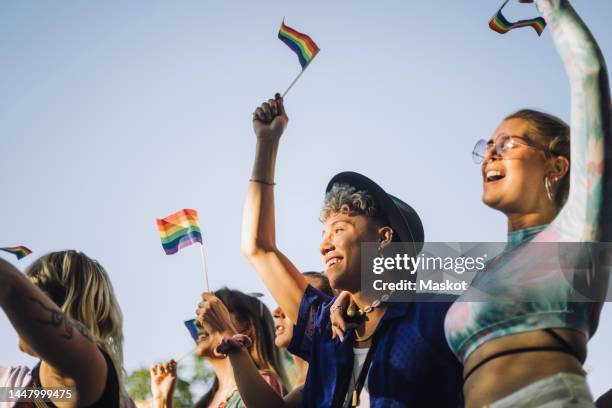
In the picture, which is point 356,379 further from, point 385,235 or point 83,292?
point 83,292

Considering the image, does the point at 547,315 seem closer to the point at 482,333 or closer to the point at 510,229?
the point at 482,333

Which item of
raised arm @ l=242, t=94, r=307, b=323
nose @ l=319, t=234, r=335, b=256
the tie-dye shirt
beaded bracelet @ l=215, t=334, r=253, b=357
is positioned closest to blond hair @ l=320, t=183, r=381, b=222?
nose @ l=319, t=234, r=335, b=256

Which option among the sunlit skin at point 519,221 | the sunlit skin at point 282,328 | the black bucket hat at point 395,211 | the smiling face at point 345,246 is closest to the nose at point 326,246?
the smiling face at point 345,246

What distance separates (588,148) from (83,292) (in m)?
2.23

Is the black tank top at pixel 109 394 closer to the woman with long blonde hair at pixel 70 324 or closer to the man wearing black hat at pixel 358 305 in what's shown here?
the woman with long blonde hair at pixel 70 324

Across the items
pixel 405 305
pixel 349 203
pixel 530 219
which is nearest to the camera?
pixel 530 219

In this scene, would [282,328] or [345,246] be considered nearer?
[345,246]

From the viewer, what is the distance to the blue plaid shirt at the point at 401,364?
10.8 feet

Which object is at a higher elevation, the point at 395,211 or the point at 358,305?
the point at 395,211

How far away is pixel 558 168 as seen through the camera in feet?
9.99

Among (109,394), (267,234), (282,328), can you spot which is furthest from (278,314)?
(109,394)

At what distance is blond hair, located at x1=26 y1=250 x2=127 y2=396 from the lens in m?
3.72

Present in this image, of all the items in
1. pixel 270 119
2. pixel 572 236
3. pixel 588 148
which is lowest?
pixel 572 236

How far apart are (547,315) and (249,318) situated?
286 centimetres
